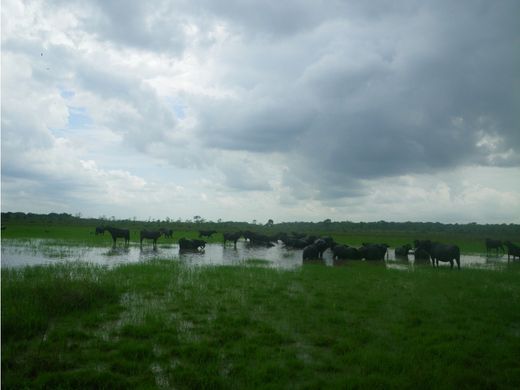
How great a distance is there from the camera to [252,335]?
7375mm

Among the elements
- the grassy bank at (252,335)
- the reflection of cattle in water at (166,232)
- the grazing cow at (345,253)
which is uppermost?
the reflection of cattle in water at (166,232)

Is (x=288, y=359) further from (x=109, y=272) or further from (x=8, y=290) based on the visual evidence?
(x=109, y=272)

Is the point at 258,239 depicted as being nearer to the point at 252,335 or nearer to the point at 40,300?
the point at 40,300

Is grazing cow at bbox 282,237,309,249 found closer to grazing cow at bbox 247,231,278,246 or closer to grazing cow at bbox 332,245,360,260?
grazing cow at bbox 247,231,278,246

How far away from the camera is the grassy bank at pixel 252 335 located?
18.2 feet

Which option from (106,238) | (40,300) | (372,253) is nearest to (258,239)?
(106,238)

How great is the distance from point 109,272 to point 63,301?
17.9ft

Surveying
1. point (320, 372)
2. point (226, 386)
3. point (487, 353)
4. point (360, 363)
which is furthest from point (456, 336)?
point (226, 386)

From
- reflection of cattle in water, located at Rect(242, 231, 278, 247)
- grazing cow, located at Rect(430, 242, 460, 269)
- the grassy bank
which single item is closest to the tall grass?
the grassy bank

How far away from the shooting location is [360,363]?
6121 millimetres

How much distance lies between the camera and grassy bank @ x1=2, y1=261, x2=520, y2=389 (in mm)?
5555

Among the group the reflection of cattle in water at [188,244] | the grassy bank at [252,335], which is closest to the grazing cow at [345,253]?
the reflection of cattle in water at [188,244]

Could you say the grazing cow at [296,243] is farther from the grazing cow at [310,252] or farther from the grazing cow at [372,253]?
the grazing cow at [372,253]

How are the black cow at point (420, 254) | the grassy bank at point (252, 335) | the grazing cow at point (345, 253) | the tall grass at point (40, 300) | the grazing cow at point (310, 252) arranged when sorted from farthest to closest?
the black cow at point (420, 254), the grazing cow at point (345, 253), the grazing cow at point (310, 252), the tall grass at point (40, 300), the grassy bank at point (252, 335)
